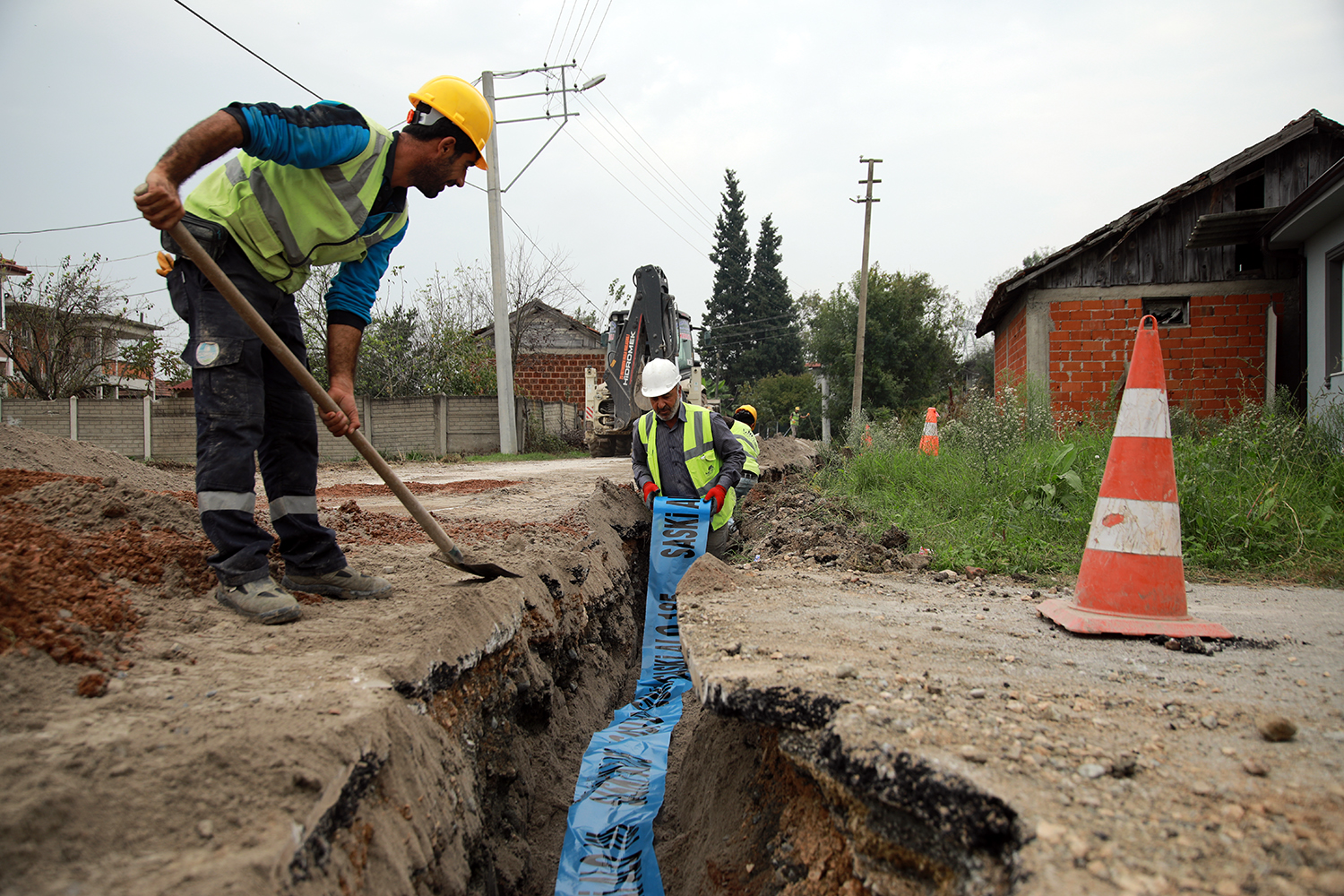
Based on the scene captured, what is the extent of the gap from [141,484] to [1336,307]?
35.3 ft

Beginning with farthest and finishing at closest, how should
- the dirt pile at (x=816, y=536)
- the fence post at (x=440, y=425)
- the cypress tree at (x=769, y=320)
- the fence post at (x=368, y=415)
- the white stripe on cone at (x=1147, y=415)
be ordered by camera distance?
the cypress tree at (x=769, y=320), the fence post at (x=440, y=425), the fence post at (x=368, y=415), the dirt pile at (x=816, y=536), the white stripe on cone at (x=1147, y=415)

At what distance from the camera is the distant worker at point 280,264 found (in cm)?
243

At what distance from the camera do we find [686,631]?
2.90m

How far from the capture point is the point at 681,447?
5.43 metres

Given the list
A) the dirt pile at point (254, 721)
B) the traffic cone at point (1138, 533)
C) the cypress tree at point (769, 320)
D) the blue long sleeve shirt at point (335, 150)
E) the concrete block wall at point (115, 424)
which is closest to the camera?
the dirt pile at point (254, 721)

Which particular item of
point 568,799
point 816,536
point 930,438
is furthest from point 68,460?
point 930,438

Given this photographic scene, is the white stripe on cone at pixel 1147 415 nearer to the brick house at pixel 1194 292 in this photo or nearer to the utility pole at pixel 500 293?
the brick house at pixel 1194 292

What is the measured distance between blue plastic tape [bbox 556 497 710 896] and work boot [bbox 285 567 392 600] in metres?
1.25

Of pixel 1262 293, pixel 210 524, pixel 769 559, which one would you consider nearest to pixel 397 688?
pixel 210 524

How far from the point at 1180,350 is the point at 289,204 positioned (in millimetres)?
10429

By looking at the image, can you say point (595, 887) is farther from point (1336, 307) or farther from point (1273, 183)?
point (1273, 183)

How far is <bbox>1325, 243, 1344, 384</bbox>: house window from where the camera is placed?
7.23 m

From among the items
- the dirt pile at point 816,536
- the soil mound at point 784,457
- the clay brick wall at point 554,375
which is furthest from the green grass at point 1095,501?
the clay brick wall at point 554,375

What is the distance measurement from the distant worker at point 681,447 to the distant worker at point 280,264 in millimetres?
2640
